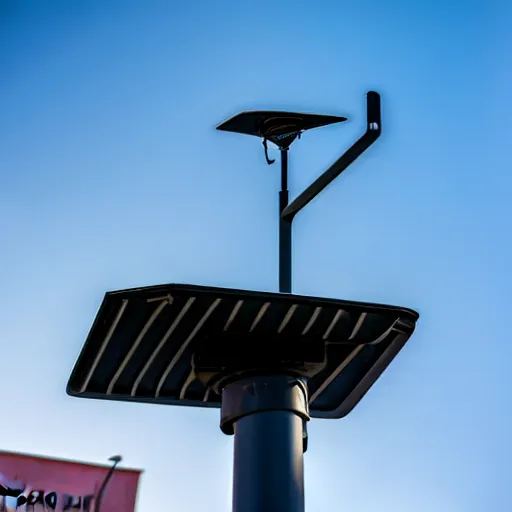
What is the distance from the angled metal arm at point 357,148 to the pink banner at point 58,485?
11454mm

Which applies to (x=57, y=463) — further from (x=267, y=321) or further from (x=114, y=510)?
(x=267, y=321)

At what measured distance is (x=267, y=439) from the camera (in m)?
2.59

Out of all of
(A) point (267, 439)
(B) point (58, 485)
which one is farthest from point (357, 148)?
(B) point (58, 485)

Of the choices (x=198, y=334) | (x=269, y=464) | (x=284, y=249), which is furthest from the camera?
(x=284, y=249)

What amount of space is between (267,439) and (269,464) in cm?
8

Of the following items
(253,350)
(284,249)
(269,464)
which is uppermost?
(284,249)

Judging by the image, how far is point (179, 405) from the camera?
3.13 m

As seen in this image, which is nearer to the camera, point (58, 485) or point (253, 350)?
point (253, 350)

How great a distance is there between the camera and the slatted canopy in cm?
262

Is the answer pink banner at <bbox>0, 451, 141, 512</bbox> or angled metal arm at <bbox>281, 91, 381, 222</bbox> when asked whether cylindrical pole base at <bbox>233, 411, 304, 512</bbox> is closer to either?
angled metal arm at <bbox>281, 91, 381, 222</bbox>

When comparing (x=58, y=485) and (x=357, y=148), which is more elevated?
(x=58, y=485)

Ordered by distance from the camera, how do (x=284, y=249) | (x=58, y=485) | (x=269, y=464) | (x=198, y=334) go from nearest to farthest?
1. (x=269, y=464)
2. (x=198, y=334)
3. (x=284, y=249)
4. (x=58, y=485)

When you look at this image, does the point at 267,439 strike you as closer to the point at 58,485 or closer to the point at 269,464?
the point at 269,464

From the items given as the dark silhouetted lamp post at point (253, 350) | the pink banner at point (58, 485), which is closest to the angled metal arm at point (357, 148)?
the dark silhouetted lamp post at point (253, 350)
